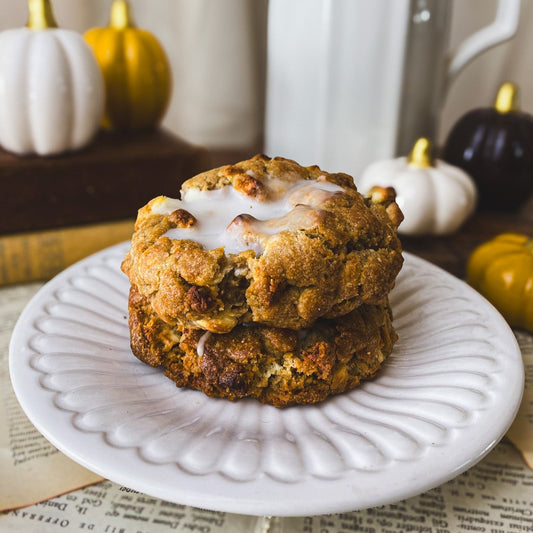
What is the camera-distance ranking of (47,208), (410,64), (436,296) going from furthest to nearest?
(410,64) < (47,208) < (436,296)

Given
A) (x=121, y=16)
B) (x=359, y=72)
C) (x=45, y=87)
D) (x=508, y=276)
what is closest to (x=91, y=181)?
(x=45, y=87)

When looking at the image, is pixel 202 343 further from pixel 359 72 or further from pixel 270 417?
pixel 359 72

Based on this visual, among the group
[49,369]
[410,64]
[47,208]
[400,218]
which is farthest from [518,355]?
[47,208]

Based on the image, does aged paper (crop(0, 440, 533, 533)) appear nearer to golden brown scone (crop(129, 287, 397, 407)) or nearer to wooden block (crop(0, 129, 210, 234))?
golden brown scone (crop(129, 287, 397, 407))

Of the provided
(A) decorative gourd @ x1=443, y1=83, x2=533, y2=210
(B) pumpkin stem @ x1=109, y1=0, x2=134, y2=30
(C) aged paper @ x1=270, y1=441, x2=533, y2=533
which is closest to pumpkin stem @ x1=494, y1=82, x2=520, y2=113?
(A) decorative gourd @ x1=443, y1=83, x2=533, y2=210

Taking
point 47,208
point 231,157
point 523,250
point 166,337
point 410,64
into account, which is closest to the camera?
point 166,337

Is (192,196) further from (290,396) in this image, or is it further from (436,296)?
(436,296)

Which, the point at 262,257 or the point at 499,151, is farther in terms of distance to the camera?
the point at 499,151

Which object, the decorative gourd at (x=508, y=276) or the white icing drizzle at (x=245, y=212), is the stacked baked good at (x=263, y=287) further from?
the decorative gourd at (x=508, y=276)
